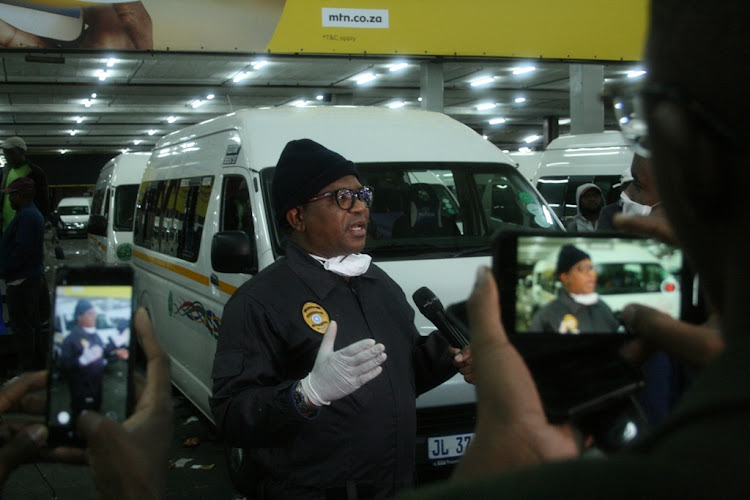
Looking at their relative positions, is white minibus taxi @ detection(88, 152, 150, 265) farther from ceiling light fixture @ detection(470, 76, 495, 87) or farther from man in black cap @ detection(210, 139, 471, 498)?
ceiling light fixture @ detection(470, 76, 495, 87)

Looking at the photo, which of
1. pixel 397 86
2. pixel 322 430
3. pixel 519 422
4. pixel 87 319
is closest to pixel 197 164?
pixel 322 430

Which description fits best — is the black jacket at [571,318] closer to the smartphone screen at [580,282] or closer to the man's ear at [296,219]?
the smartphone screen at [580,282]

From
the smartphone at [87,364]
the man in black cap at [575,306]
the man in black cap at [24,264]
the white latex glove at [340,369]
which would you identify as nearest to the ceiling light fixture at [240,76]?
the man in black cap at [24,264]

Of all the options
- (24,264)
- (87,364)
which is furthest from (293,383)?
(24,264)

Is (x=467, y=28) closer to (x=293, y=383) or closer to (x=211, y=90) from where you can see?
(x=293, y=383)

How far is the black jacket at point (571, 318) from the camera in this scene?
115cm

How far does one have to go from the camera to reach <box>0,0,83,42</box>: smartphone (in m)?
9.53

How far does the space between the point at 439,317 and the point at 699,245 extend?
2.39m

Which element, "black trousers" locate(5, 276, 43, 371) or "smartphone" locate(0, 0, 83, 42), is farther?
"smartphone" locate(0, 0, 83, 42)

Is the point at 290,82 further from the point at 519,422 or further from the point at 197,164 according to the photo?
the point at 519,422

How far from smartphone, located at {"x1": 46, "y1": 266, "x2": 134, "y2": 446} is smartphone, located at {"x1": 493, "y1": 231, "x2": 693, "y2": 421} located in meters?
0.55

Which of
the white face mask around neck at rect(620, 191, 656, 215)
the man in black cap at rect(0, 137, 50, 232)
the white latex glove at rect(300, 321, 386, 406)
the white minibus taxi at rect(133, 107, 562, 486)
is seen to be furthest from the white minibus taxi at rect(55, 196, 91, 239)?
the white latex glove at rect(300, 321, 386, 406)

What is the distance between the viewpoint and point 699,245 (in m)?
0.77

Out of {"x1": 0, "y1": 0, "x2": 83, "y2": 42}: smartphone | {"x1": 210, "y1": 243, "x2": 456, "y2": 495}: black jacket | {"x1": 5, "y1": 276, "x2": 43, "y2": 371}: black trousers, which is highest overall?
{"x1": 0, "y1": 0, "x2": 83, "y2": 42}: smartphone
